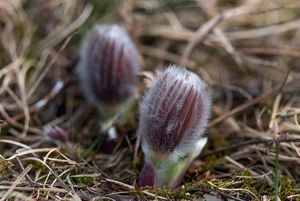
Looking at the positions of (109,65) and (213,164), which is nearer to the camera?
(213,164)

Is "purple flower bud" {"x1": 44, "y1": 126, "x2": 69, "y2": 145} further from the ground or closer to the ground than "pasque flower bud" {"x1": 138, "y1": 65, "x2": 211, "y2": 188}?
closer to the ground

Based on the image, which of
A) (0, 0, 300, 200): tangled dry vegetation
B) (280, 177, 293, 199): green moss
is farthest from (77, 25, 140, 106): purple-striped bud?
(280, 177, 293, 199): green moss

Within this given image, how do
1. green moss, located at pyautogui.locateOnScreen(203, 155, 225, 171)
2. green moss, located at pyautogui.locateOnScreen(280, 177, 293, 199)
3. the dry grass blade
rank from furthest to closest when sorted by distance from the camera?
green moss, located at pyautogui.locateOnScreen(203, 155, 225, 171) < green moss, located at pyautogui.locateOnScreen(280, 177, 293, 199) < the dry grass blade

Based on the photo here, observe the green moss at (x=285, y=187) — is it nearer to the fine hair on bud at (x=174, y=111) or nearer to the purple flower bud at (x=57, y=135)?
the fine hair on bud at (x=174, y=111)

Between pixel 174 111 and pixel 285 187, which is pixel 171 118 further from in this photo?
pixel 285 187

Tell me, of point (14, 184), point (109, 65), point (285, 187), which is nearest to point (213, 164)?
point (285, 187)

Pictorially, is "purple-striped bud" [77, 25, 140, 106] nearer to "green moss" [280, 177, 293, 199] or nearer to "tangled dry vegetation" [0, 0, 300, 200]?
"tangled dry vegetation" [0, 0, 300, 200]
